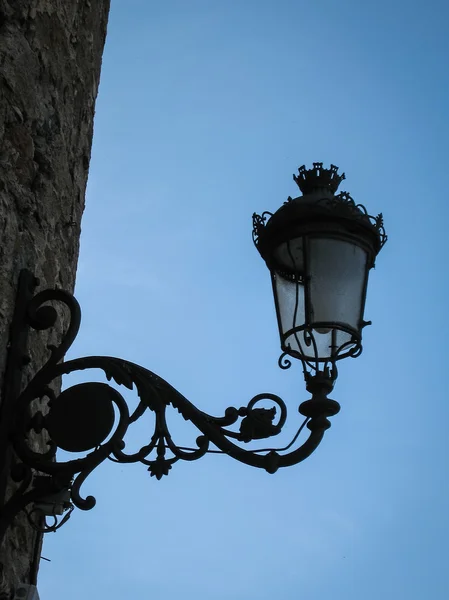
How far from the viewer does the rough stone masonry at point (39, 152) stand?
284 cm

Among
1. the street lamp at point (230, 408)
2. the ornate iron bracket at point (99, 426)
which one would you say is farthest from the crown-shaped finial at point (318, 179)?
the ornate iron bracket at point (99, 426)

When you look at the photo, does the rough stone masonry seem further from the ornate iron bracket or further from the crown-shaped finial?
the crown-shaped finial

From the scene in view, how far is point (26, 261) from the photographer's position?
116 inches

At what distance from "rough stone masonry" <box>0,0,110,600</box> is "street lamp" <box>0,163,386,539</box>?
0.09 meters

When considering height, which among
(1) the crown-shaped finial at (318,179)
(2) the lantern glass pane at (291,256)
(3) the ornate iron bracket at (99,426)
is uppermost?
(1) the crown-shaped finial at (318,179)

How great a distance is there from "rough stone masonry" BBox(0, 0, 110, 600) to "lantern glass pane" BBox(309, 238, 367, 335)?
0.88m

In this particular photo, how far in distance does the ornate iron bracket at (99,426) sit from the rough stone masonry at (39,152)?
107 millimetres

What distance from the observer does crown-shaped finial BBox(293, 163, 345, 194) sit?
2943 millimetres

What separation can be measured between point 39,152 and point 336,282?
109 cm

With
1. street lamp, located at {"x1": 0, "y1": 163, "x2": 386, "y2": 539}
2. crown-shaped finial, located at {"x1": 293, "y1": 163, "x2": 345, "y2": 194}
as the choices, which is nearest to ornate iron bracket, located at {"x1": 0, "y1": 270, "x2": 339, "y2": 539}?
street lamp, located at {"x1": 0, "y1": 163, "x2": 386, "y2": 539}

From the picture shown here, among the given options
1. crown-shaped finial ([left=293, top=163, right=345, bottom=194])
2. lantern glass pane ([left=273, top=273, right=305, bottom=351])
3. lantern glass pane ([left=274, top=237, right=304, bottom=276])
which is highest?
crown-shaped finial ([left=293, top=163, right=345, bottom=194])

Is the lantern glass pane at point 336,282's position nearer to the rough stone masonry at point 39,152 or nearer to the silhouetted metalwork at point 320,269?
the silhouetted metalwork at point 320,269

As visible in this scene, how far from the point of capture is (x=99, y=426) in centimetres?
262

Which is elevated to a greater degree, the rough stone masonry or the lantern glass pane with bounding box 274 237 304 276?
the rough stone masonry
